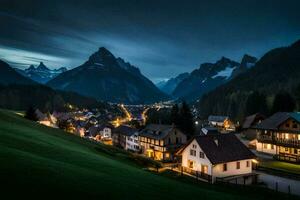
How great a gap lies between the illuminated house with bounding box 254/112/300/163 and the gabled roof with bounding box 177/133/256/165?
18.5 m

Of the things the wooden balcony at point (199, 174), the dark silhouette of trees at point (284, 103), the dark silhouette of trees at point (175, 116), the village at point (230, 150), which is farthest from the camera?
the dark silhouette of trees at point (284, 103)

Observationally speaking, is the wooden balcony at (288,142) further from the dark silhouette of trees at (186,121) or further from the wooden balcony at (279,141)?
the dark silhouette of trees at (186,121)

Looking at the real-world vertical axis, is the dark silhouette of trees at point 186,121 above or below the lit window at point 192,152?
above

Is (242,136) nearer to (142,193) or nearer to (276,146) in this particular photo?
(276,146)

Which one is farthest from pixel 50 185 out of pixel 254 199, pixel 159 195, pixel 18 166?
pixel 254 199

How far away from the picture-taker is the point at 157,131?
83.7 m

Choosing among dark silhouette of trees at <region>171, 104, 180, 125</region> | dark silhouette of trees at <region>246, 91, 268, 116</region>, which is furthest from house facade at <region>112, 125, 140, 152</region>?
dark silhouette of trees at <region>246, 91, 268, 116</region>

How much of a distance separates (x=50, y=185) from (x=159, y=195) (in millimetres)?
8752

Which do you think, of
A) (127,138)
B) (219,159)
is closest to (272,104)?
(127,138)

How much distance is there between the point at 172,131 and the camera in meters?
80.7

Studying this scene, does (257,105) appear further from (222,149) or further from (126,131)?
(222,149)

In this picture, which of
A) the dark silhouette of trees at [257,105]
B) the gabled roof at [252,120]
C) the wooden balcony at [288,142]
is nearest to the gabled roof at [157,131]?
the wooden balcony at [288,142]

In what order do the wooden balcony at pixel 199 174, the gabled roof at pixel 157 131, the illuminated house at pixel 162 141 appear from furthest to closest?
the gabled roof at pixel 157 131
the illuminated house at pixel 162 141
the wooden balcony at pixel 199 174

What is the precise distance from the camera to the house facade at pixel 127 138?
97569mm
